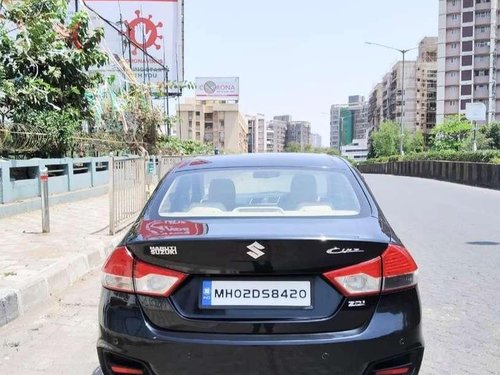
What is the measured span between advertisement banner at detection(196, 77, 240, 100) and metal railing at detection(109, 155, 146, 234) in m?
64.8

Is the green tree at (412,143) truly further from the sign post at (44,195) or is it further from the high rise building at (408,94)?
the sign post at (44,195)

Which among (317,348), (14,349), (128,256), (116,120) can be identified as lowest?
(14,349)

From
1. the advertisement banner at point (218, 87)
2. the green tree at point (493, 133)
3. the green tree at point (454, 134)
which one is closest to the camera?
the green tree at point (454, 134)

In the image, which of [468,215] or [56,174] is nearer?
[468,215]

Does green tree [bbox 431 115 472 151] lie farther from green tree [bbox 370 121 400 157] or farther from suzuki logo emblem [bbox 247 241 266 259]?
suzuki logo emblem [bbox 247 241 266 259]

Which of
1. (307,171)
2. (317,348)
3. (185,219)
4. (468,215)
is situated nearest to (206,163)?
(307,171)

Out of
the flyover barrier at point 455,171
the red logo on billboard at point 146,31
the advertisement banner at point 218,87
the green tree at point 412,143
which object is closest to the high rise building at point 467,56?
the green tree at point 412,143

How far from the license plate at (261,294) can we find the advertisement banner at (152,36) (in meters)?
29.0

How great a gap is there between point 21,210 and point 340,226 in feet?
30.9

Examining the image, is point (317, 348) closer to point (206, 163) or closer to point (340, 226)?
point (340, 226)

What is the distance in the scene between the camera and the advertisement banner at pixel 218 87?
74.4 m

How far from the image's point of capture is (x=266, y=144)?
17962cm

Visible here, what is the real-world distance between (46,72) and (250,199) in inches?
448

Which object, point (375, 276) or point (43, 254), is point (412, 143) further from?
point (375, 276)
